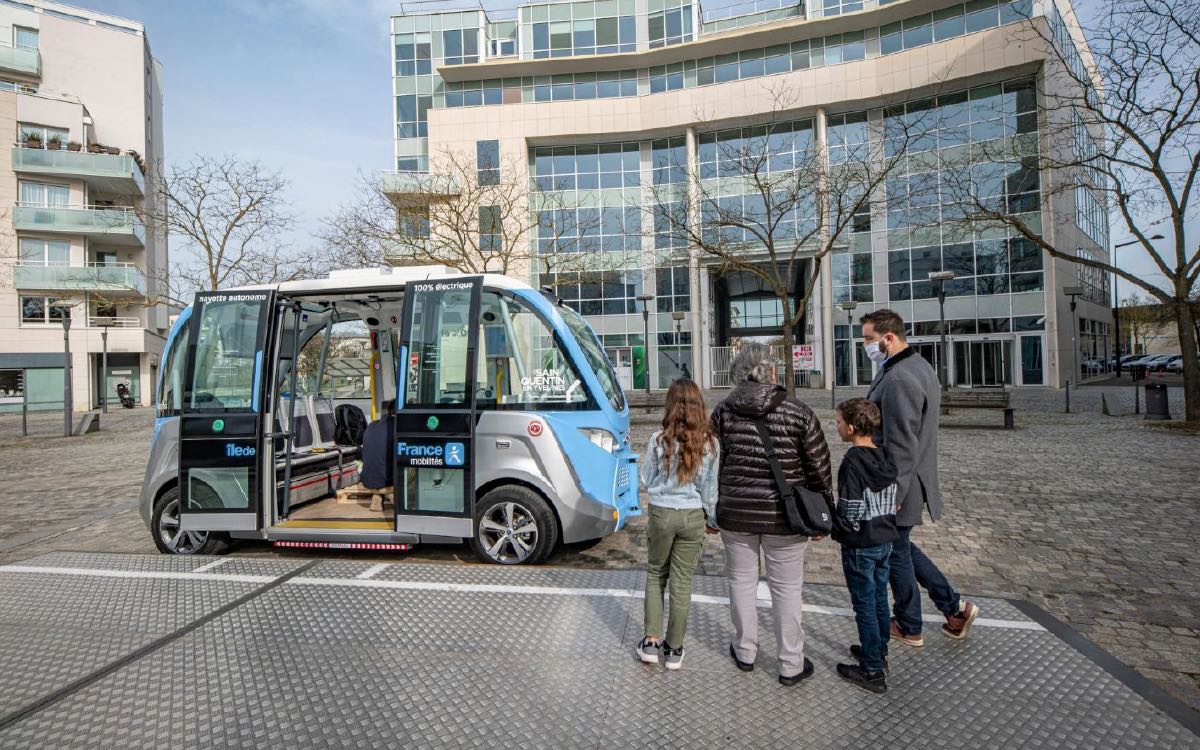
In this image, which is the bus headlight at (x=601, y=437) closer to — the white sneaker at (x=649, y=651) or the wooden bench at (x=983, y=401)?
the white sneaker at (x=649, y=651)

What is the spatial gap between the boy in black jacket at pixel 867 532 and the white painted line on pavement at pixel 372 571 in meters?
3.56

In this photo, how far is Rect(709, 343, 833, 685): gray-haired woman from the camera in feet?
10.7

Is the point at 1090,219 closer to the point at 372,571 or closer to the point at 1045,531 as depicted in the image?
the point at 1045,531

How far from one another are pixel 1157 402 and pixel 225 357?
63.3 ft

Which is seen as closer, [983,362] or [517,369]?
[517,369]

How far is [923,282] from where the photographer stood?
32.9m

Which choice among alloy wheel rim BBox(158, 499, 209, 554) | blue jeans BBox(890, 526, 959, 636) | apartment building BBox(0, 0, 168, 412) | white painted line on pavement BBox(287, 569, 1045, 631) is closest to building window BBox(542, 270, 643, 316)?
apartment building BBox(0, 0, 168, 412)

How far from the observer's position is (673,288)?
125 ft

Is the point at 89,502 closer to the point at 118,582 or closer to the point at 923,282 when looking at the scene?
the point at 118,582

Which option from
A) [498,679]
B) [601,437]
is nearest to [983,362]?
[601,437]

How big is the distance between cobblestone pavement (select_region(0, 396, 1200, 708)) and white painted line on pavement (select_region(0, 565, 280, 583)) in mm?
795

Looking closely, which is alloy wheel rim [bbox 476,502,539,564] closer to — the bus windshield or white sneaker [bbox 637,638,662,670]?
the bus windshield

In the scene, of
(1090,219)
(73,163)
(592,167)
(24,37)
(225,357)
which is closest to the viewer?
(225,357)

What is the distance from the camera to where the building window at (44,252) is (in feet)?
120
